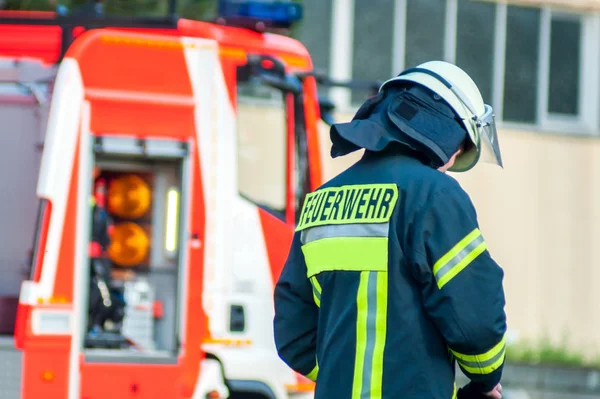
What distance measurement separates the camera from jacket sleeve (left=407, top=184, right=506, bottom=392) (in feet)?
9.29

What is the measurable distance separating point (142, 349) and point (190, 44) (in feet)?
5.44

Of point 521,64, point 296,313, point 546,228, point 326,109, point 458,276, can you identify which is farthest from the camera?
point 521,64

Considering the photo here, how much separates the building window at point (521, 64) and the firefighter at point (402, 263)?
512 inches

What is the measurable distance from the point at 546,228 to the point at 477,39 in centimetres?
269

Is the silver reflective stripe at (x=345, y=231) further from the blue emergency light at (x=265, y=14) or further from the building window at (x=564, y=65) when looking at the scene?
the building window at (x=564, y=65)

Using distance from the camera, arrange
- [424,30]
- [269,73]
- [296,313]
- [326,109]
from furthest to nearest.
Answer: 1. [424,30]
2. [326,109]
3. [269,73]
4. [296,313]

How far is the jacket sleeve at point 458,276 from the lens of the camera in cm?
283

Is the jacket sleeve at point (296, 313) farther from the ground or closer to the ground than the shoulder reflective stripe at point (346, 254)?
closer to the ground

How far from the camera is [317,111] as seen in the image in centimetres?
691

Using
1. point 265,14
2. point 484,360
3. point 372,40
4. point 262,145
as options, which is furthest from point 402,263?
point 372,40

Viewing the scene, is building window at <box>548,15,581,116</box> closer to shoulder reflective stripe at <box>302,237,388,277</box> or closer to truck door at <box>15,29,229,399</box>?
truck door at <box>15,29,229,399</box>

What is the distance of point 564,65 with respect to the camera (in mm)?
16359

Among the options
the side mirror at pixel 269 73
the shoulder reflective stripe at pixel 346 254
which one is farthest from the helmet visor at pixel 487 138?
the side mirror at pixel 269 73

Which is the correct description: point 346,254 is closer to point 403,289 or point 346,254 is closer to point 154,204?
point 403,289
